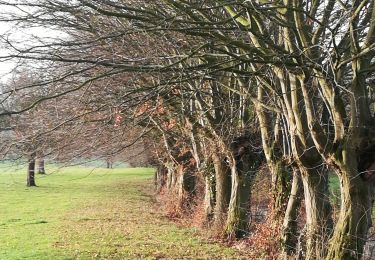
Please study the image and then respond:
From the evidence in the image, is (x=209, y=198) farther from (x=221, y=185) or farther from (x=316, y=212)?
(x=316, y=212)

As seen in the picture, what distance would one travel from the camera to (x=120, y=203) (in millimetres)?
28000

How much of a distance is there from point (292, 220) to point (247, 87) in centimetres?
329

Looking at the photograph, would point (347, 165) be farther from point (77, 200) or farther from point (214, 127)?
point (77, 200)

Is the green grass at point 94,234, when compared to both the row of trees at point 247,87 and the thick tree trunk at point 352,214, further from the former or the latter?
the thick tree trunk at point 352,214

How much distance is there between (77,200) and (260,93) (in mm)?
21445

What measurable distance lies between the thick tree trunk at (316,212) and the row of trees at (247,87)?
22 millimetres

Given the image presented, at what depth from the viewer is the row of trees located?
785cm

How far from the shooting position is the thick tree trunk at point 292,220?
1100 cm

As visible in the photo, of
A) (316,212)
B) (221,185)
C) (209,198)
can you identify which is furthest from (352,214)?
(209,198)

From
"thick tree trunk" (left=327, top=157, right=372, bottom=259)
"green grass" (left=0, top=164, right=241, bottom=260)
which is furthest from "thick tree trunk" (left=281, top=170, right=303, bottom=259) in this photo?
"thick tree trunk" (left=327, top=157, right=372, bottom=259)

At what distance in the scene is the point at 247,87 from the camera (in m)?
12.0

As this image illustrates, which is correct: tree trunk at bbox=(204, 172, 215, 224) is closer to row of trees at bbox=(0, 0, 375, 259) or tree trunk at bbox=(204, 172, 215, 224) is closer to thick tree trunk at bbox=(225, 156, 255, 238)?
row of trees at bbox=(0, 0, 375, 259)

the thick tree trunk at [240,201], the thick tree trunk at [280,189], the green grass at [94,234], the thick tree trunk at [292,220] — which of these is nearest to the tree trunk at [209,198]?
the green grass at [94,234]

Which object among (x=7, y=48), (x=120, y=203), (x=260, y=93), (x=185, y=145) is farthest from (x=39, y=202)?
(x=7, y=48)
